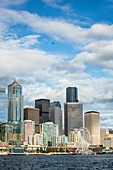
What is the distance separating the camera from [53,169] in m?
115

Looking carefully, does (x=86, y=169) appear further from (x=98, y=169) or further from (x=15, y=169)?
(x=15, y=169)

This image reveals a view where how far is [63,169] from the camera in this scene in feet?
379

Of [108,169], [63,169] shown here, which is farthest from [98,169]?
[63,169]

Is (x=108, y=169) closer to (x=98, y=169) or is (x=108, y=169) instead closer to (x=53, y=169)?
(x=98, y=169)

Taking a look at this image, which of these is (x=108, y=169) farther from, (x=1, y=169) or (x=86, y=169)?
(x=1, y=169)

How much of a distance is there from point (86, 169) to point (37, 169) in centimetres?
1682

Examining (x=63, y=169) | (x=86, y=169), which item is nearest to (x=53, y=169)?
(x=63, y=169)

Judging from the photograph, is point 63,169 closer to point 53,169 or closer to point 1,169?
point 53,169

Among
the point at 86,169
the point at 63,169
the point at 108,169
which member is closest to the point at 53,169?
the point at 63,169

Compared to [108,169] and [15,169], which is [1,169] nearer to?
[15,169]

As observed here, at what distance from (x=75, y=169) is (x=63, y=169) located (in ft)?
14.6

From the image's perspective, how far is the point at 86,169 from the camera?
373ft

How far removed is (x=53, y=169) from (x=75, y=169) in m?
7.73

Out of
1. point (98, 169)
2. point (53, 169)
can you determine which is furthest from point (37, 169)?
point (98, 169)
